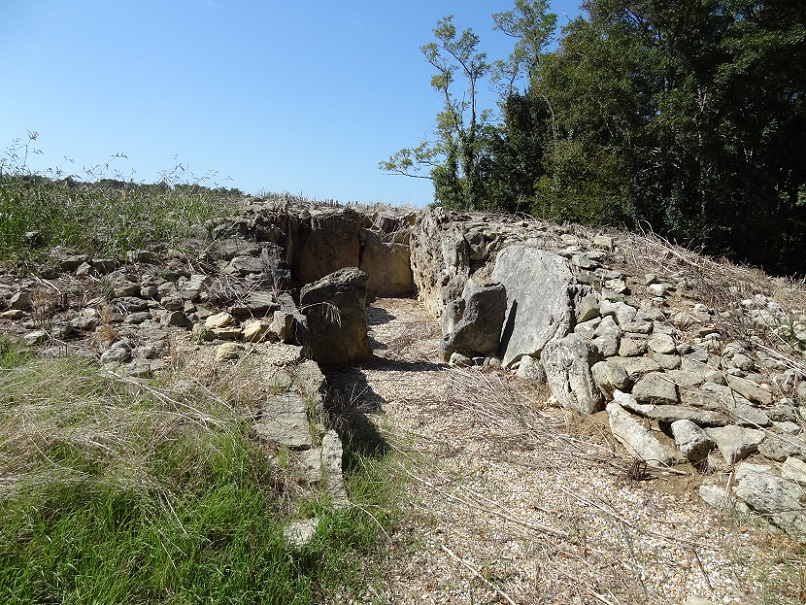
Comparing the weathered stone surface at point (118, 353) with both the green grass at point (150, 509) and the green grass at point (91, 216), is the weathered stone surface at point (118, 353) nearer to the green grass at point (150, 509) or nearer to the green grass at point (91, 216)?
the green grass at point (150, 509)

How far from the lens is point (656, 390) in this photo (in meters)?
3.68

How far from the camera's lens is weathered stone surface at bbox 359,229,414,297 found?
938cm

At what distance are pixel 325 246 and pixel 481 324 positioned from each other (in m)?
4.10

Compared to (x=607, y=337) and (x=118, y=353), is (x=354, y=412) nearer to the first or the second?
(x=118, y=353)

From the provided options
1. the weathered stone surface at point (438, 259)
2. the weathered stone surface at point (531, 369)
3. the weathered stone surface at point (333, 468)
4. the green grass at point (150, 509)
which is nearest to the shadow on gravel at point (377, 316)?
the weathered stone surface at point (438, 259)

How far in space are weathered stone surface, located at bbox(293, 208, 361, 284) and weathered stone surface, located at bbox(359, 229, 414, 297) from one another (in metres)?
0.34

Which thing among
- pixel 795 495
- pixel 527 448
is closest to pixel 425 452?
pixel 527 448

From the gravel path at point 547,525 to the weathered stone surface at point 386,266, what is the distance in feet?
17.2

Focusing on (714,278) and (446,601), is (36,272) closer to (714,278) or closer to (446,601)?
(446,601)

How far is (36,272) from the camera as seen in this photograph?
4.47 metres

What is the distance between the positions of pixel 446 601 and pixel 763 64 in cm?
1037

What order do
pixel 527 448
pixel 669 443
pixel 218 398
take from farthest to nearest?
pixel 527 448
pixel 669 443
pixel 218 398

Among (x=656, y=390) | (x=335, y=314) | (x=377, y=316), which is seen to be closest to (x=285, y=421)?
(x=335, y=314)

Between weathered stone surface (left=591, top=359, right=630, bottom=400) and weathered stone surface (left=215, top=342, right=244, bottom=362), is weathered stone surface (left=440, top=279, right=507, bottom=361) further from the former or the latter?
weathered stone surface (left=215, top=342, right=244, bottom=362)
